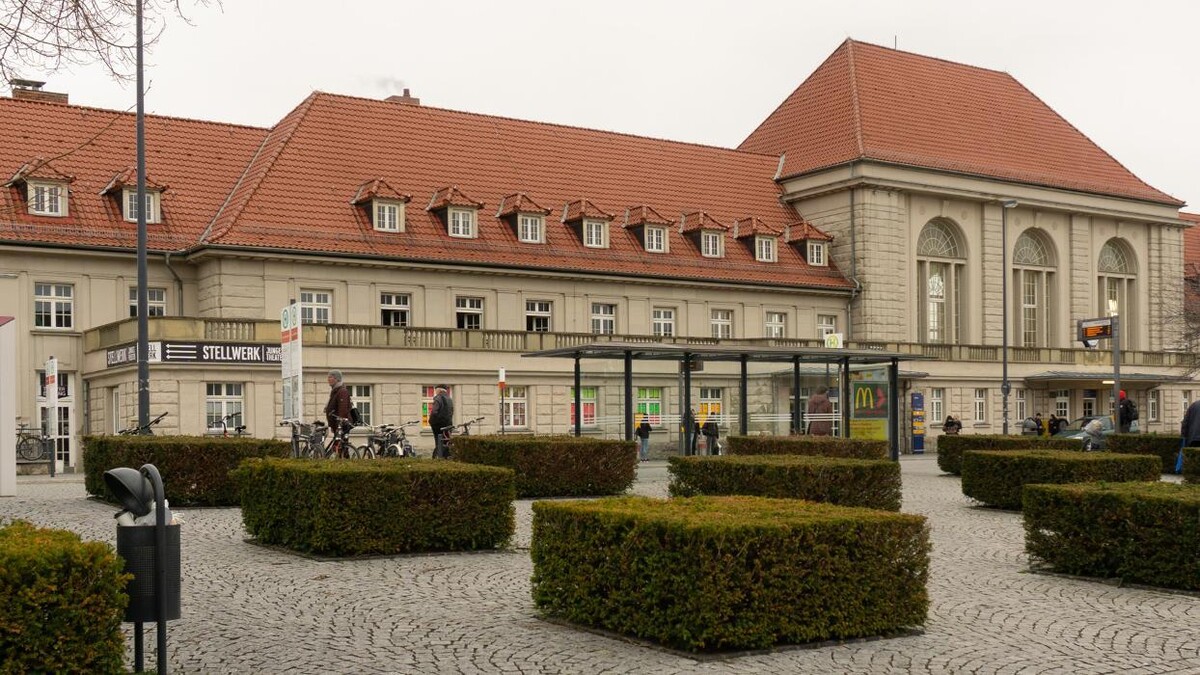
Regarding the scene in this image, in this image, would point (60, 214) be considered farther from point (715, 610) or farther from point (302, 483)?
point (715, 610)

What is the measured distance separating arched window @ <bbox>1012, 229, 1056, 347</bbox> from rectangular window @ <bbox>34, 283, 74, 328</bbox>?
137 feet

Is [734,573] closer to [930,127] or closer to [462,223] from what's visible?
[462,223]

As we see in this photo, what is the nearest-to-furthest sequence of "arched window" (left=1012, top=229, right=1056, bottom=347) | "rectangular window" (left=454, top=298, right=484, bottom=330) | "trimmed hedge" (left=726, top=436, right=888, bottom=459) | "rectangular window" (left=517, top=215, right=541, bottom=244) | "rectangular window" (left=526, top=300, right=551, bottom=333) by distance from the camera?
"trimmed hedge" (left=726, top=436, right=888, bottom=459), "rectangular window" (left=454, top=298, right=484, bottom=330), "rectangular window" (left=526, top=300, right=551, bottom=333), "rectangular window" (left=517, top=215, right=541, bottom=244), "arched window" (left=1012, top=229, right=1056, bottom=347)

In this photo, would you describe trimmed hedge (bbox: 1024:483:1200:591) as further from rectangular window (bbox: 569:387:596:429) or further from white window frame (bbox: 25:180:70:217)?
white window frame (bbox: 25:180:70:217)

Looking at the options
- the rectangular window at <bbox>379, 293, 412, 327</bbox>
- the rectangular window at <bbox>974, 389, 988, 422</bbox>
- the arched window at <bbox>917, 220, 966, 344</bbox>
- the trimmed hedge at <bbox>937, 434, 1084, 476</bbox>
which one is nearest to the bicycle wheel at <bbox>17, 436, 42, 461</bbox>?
the rectangular window at <bbox>379, 293, 412, 327</bbox>

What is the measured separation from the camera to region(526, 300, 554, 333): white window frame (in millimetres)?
56031

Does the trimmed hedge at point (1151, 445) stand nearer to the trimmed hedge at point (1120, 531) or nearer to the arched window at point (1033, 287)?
the trimmed hedge at point (1120, 531)

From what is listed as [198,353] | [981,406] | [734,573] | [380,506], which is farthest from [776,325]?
[734,573]

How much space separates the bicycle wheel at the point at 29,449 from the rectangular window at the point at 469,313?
622 inches

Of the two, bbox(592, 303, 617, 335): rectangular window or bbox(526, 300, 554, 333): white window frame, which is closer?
bbox(526, 300, 554, 333): white window frame

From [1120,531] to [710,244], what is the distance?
4763 centimetres

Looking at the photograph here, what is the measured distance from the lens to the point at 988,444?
31.5 metres

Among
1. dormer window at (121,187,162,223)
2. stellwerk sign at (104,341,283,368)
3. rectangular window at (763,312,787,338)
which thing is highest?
dormer window at (121,187,162,223)

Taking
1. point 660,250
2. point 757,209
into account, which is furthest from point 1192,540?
point 757,209
